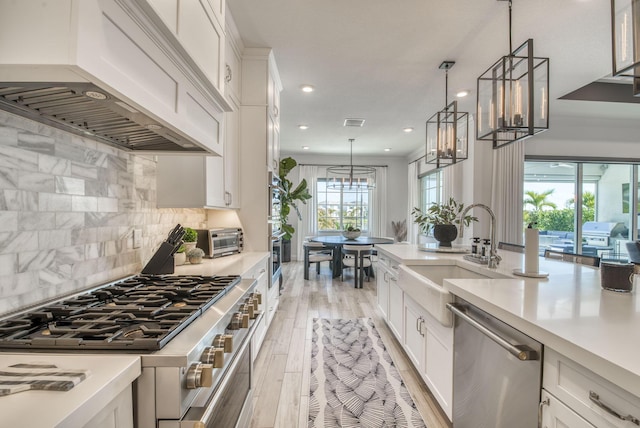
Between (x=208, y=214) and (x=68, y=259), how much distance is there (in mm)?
1597

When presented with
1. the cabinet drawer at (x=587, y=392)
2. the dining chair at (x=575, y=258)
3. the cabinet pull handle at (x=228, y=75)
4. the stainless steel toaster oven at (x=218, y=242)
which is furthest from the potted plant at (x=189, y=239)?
the dining chair at (x=575, y=258)

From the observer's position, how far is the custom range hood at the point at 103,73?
667 mm

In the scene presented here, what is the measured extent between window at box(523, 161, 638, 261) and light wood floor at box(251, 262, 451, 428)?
3.27 meters

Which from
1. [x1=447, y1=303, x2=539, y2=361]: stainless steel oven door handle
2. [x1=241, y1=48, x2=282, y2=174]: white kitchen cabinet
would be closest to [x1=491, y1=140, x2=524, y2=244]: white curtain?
[x1=241, y1=48, x2=282, y2=174]: white kitchen cabinet

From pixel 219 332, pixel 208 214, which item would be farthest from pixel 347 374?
pixel 208 214

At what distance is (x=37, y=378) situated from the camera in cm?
62

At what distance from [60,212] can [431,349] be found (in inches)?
82.0

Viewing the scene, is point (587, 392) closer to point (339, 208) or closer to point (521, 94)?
point (521, 94)

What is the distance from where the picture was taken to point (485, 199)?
15.8 ft

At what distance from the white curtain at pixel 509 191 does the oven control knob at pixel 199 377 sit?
16.4ft

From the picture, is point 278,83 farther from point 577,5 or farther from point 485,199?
point 485,199

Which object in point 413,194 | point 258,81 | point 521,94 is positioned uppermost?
point 258,81

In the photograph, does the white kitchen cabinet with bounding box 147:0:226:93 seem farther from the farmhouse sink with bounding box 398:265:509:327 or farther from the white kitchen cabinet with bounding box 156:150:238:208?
the farmhouse sink with bounding box 398:265:509:327

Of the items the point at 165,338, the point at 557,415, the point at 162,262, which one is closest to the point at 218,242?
the point at 162,262
